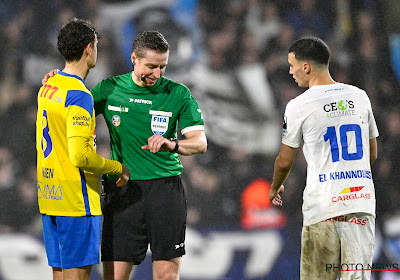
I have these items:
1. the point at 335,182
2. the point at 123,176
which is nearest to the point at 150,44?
the point at 123,176

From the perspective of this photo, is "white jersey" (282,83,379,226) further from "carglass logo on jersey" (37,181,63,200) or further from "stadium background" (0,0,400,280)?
"stadium background" (0,0,400,280)

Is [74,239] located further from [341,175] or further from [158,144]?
[341,175]

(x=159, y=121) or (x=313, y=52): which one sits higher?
(x=313, y=52)

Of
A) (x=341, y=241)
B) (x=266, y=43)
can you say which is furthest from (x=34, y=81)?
(x=341, y=241)

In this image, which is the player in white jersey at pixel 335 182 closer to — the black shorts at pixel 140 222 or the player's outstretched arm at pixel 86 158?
the black shorts at pixel 140 222

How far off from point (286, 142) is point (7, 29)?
3.24m

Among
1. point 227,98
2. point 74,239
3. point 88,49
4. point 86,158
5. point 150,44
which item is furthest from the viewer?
point 227,98

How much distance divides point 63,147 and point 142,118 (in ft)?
1.70

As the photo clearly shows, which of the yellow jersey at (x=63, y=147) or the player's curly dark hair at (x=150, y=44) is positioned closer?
the yellow jersey at (x=63, y=147)

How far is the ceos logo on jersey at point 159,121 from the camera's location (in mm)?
3148

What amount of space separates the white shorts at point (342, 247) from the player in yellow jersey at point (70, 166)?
1.13 metres

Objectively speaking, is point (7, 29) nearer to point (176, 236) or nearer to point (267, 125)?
point (267, 125)

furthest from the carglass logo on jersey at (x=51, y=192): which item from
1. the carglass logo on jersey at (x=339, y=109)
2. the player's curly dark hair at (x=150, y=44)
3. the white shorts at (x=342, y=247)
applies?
the carglass logo on jersey at (x=339, y=109)

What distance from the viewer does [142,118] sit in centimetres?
314
